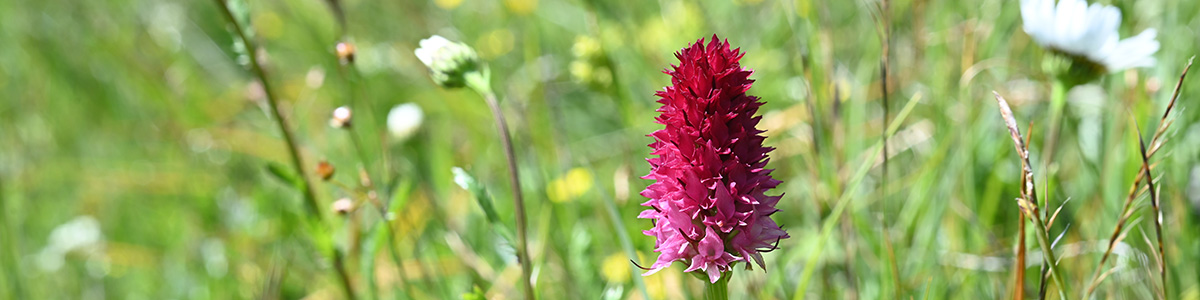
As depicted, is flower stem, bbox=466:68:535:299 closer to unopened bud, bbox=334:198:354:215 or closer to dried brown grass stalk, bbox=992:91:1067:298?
unopened bud, bbox=334:198:354:215

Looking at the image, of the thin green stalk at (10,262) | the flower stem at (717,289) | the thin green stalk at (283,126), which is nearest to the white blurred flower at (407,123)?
the thin green stalk at (283,126)

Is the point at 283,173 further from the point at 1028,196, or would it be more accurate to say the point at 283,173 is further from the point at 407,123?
the point at 1028,196

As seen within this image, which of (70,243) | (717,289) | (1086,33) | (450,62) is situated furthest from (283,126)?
(70,243)

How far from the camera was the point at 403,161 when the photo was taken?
8.66 feet

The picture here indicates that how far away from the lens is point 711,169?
0.80 m

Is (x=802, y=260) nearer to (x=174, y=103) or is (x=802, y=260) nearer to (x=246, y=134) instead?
(x=246, y=134)

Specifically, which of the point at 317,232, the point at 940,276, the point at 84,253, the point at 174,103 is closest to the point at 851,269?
the point at 940,276

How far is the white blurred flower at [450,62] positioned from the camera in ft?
3.85

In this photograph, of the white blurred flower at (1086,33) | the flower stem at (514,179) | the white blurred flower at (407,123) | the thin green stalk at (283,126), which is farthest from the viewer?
the white blurred flower at (407,123)

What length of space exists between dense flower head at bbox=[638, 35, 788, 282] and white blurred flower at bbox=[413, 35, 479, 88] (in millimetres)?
422

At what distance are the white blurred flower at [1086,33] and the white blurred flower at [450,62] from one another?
105 cm

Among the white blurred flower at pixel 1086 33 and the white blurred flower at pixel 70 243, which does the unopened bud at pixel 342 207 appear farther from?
the white blurred flower at pixel 70 243

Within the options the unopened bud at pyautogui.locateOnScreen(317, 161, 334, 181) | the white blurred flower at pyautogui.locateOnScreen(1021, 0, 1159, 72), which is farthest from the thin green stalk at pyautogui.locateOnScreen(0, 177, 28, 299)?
the white blurred flower at pyautogui.locateOnScreen(1021, 0, 1159, 72)

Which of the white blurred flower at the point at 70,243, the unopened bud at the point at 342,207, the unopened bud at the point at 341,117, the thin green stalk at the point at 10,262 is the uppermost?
the unopened bud at the point at 341,117
